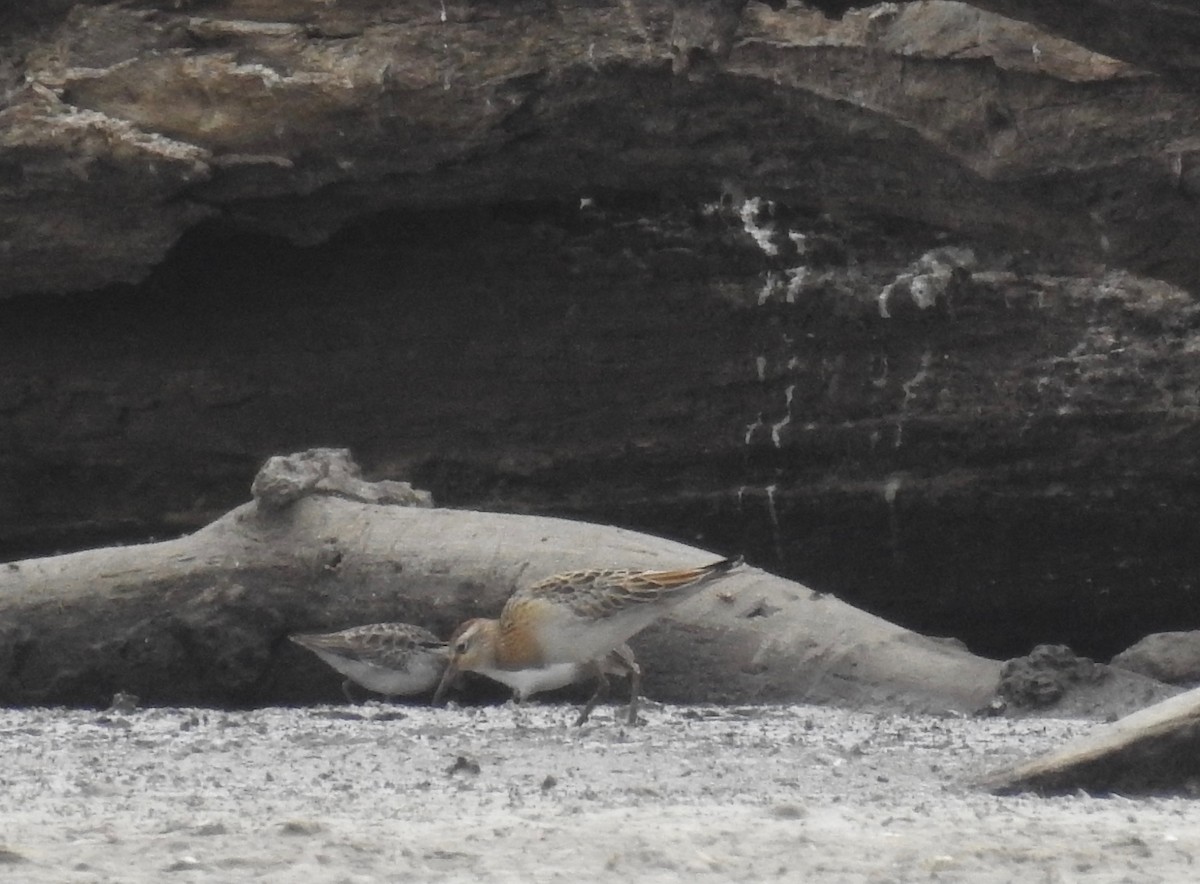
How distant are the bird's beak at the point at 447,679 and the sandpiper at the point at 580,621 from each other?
33 centimetres

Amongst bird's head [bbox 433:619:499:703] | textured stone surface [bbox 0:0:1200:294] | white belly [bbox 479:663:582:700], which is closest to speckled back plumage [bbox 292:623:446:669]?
bird's head [bbox 433:619:499:703]

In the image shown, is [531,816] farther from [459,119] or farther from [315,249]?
[315,249]

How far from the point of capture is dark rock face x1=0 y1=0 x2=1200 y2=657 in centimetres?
899

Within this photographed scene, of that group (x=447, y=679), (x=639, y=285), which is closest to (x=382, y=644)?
(x=447, y=679)

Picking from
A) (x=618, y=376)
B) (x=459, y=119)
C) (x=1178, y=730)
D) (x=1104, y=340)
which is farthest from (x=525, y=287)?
(x=1178, y=730)

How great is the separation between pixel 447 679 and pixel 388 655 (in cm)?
46

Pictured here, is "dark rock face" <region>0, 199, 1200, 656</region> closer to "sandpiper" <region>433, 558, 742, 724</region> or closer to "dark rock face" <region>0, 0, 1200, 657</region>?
"dark rock face" <region>0, 0, 1200, 657</region>

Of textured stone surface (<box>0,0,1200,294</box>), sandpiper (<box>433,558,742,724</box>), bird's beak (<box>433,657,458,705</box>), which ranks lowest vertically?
bird's beak (<box>433,657,458,705</box>)

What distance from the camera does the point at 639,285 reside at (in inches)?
436

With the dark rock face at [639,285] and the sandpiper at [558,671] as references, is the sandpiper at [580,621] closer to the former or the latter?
the sandpiper at [558,671]

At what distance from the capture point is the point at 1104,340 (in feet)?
34.1

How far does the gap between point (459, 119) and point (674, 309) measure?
1872 mm

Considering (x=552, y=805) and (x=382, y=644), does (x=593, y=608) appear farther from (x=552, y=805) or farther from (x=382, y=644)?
(x=552, y=805)

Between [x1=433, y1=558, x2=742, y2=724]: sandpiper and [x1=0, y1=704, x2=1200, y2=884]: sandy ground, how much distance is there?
197 mm
